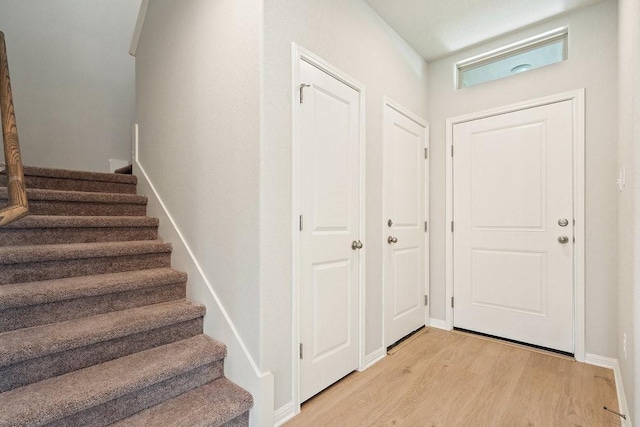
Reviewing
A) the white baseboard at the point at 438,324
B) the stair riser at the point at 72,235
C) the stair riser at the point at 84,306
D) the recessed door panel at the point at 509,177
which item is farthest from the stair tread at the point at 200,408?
the recessed door panel at the point at 509,177

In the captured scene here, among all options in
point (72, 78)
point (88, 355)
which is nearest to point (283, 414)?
point (88, 355)

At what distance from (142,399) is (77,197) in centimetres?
153

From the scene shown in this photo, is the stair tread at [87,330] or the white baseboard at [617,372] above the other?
the stair tread at [87,330]

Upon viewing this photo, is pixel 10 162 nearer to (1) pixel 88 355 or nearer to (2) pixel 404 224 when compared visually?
(1) pixel 88 355

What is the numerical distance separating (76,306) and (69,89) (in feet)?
9.44

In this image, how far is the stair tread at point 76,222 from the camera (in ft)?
6.01

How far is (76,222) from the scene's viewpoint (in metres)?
2.00

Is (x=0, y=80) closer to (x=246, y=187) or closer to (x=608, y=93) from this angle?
(x=246, y=187)

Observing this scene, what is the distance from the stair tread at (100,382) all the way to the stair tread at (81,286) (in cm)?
38

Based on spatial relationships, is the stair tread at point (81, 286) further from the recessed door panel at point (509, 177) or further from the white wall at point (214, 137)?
the recessed door panel at point (509, 177)

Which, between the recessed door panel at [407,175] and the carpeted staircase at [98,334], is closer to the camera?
the carpeted staircase at [98,334]

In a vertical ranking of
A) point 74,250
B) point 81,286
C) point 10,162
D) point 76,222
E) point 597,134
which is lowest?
point 81,286

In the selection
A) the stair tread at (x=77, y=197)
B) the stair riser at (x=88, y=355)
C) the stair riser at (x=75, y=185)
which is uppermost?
the stair riser at (x=75, y=185)

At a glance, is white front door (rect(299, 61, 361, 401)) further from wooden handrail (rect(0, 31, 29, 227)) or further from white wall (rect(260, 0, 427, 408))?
wooden handrail (rect(0, 31, 29, 227))
